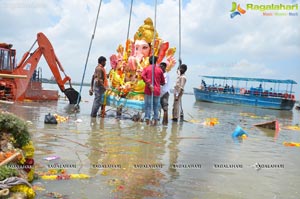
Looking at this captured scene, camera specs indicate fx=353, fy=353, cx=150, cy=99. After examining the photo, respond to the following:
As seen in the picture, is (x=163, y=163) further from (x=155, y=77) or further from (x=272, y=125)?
(x=272, y=125)

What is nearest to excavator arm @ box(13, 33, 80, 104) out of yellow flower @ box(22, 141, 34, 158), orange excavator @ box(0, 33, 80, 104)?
orange excavator @ box(0, 33, 80, 104)

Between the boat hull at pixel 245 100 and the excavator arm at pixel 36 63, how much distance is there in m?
22.9

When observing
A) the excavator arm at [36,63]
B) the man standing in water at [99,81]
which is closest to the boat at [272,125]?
the man standing in water at [99,81]

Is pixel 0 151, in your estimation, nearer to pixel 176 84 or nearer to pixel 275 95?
pixel 176 84

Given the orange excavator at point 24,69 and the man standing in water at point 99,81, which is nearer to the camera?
the man standing in water at point 99,81

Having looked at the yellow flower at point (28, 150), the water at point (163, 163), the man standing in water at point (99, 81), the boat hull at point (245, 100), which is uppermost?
the man standing in water at point (99, 81)

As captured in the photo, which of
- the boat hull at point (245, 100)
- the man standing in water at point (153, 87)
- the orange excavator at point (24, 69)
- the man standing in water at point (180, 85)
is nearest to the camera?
the man standing in water at point (153, 87)

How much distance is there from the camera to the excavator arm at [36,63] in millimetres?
16625

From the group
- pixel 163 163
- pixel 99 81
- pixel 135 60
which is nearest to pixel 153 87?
pixel 99 81

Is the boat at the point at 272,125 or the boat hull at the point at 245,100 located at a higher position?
the boat hull at the point at 245,100

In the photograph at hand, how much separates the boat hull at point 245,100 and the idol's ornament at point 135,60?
25.3 m

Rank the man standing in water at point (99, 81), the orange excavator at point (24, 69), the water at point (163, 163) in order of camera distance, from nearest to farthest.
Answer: the water at point (163, 163), the man standing in water at point (99, 81), the orange excavator at point (24, 69)

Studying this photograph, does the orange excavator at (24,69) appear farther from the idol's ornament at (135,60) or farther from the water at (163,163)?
the water at (163,163)

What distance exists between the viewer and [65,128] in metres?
7.89
